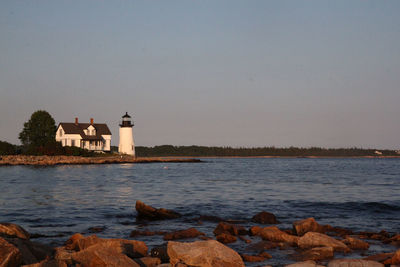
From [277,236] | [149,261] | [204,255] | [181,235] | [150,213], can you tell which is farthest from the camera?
[150,213]

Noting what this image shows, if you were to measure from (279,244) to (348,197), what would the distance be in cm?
1597

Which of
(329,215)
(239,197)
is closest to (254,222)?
(329,215)

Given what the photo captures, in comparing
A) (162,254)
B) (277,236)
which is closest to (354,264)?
(277,236)

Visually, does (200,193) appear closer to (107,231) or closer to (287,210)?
(287,210)

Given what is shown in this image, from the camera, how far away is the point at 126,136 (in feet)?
264

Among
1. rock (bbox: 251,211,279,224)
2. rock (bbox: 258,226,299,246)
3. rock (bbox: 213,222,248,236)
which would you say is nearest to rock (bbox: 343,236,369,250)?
rock (bbox: 258,226,299,246)

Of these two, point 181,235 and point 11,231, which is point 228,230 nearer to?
point 181,235

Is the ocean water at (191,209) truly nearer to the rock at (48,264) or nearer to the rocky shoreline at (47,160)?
the rock at (48,264)

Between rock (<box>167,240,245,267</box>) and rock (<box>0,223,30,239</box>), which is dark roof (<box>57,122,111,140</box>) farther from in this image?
rock (<box>167,240,245,267</box>)

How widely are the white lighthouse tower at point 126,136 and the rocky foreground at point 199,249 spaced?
2631 inches

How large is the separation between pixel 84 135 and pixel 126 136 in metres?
7.60

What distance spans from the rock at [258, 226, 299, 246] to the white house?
6999cm

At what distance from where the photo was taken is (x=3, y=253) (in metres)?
7.51

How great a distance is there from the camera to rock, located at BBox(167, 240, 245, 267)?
8.12 meters
